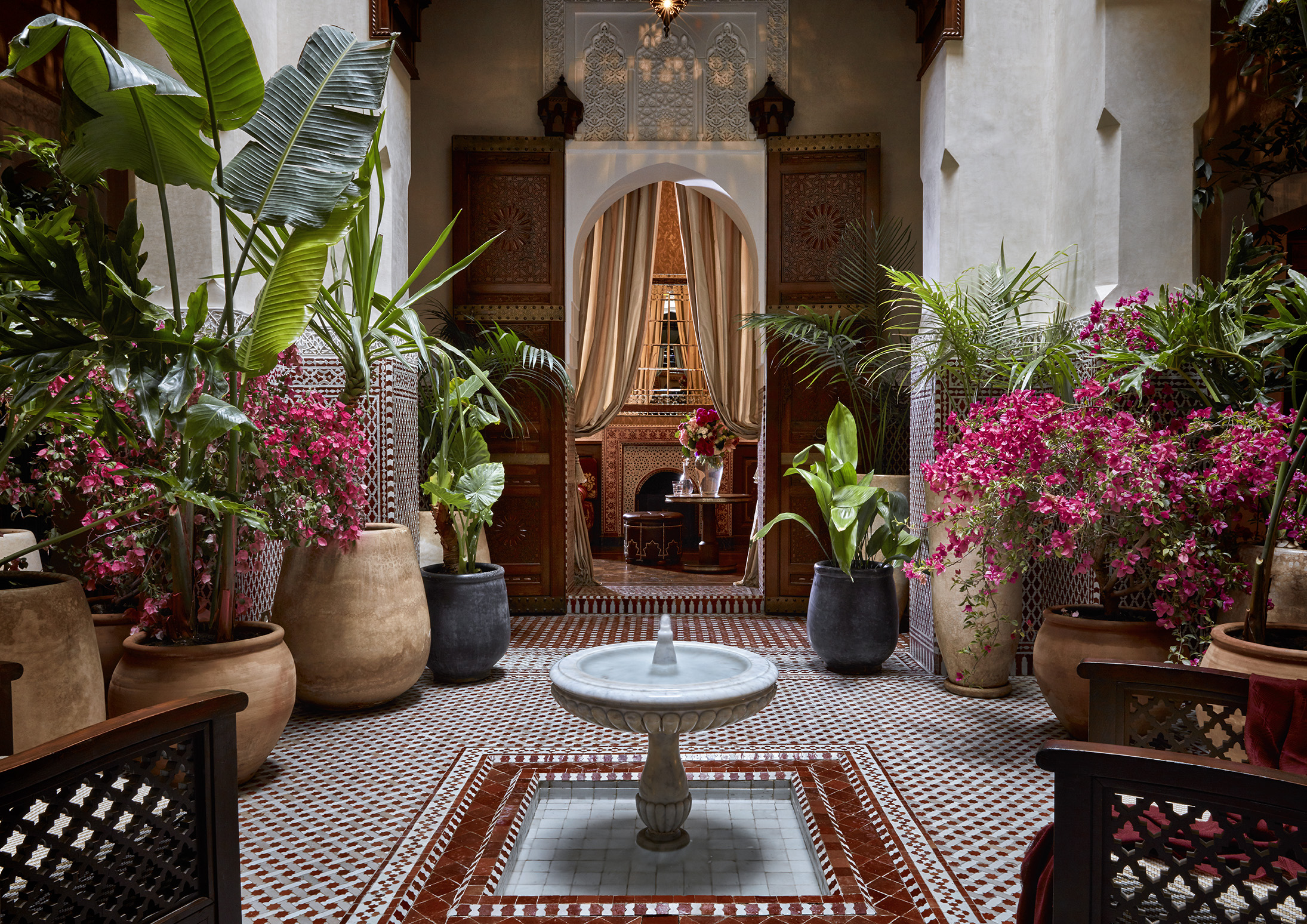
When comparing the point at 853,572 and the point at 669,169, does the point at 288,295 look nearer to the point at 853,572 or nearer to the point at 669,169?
the point at 853,572

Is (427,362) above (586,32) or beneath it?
beneath

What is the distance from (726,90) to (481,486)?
3.58 m

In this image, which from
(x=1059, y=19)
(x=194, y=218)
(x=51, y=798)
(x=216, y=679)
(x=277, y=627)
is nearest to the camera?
(x=51, y=798)

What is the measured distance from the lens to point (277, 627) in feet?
10.3

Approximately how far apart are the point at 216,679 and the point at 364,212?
1805mm

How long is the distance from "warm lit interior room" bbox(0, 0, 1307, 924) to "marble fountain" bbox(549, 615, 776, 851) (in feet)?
0.06

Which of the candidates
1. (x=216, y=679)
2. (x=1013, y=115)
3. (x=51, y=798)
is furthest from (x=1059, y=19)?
(x=51, y=798)

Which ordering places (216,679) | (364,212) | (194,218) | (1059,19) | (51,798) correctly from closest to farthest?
1. (51,798)
2. (216,679)
3. (364,212)
4. (194,218)
5. (1059,19)

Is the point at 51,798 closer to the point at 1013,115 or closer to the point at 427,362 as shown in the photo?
the point at 427,362

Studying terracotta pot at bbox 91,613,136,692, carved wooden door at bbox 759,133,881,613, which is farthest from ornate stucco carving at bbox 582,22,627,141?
terracotta pot at bbox 91,613,136,692

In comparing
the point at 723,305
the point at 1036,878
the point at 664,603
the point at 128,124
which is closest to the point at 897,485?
the point at 664,603

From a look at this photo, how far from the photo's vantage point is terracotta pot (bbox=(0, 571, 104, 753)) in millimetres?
2510

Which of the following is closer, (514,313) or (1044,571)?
(1044,571)

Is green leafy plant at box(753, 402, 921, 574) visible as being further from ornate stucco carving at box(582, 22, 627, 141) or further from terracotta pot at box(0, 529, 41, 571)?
terracotta pot at box(0, 529, 41, 571)
